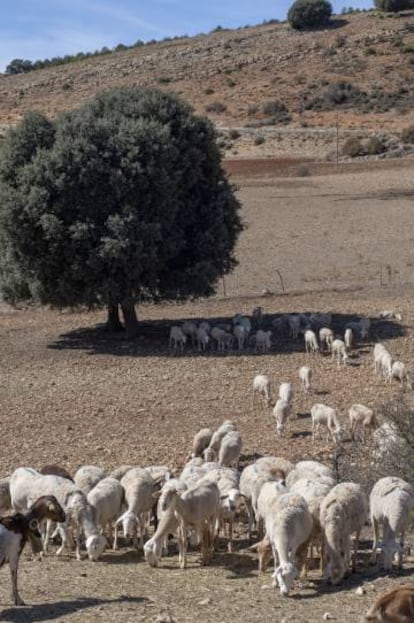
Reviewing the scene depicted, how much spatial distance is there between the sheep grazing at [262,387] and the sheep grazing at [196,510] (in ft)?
25.6

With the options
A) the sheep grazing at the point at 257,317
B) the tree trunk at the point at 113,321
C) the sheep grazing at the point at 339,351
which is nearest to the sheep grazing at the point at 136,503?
the sheep grazing at the point at 339,351

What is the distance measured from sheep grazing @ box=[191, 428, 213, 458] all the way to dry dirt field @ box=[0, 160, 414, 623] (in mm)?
375

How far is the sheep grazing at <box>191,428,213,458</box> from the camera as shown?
18266 mm

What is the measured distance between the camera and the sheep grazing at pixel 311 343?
81.9 ft

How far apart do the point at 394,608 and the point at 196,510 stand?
4.13 m

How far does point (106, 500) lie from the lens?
14.0 meters

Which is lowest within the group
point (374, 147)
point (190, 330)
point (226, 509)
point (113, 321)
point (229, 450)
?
point (226, 509)

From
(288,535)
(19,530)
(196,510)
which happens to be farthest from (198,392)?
(19,530)

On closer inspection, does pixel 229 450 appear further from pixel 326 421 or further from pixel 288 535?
pixel 288 535

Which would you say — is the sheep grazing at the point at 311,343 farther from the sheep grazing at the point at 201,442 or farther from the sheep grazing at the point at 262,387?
the sheep grazing at the point at 201,442

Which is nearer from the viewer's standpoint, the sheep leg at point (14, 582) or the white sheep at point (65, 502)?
the sheep leg at point (14, 582)

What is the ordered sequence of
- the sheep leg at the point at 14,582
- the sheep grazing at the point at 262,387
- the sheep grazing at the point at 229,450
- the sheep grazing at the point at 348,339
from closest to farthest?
the sheep leg at the point at 14,582 → the sheep grazing at the point at 229,450 → the sheep grazing at the point at 262,387 → the sheep grazing at the point at 348,339

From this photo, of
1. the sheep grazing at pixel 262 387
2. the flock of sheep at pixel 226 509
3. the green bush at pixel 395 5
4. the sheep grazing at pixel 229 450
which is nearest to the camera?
the flock of sheep at pixel 226 509

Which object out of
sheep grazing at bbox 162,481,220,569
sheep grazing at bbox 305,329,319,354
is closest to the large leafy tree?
sheep grazing at bbox 305,329,319,354
